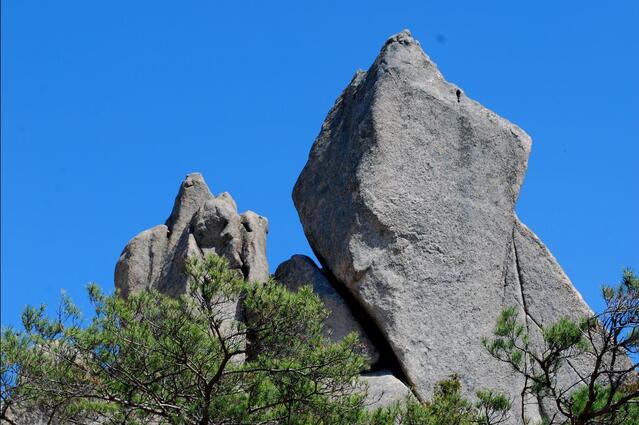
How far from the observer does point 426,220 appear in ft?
60.6

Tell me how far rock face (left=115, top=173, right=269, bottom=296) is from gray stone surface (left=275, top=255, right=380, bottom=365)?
0.48 meters

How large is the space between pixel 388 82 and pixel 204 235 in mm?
3800

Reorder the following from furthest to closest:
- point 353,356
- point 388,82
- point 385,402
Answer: point 388,82 → point 385,402 → point 353,356

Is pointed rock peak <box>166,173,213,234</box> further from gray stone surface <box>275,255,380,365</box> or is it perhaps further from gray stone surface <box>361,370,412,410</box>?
gray stone surface <box>361,370,412,410</box>

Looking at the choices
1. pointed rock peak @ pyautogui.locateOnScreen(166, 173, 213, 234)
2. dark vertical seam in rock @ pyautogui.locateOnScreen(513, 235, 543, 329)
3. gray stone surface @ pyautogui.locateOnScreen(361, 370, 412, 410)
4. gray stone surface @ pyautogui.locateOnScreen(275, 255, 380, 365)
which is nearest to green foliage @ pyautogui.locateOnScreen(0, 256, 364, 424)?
gray stone surface @ pyautogui.locateOnScreen(361, 370, 412, 410)

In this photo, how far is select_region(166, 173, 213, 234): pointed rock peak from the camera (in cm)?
2139

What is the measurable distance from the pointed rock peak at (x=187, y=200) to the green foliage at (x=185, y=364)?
Answer: 757 centimetres

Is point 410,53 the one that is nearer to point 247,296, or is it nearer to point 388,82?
point 388,82

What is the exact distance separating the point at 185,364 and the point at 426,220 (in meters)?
6.61

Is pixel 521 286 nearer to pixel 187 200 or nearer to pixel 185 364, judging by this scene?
pixel 187 200

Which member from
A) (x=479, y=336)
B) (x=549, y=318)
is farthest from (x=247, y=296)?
(x=549, y=318)

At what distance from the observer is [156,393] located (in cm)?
1346

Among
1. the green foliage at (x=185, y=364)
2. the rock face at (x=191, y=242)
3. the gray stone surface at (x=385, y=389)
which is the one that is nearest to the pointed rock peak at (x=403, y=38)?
the rock face at (x=191, y=242)

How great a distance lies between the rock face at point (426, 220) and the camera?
707 inches
